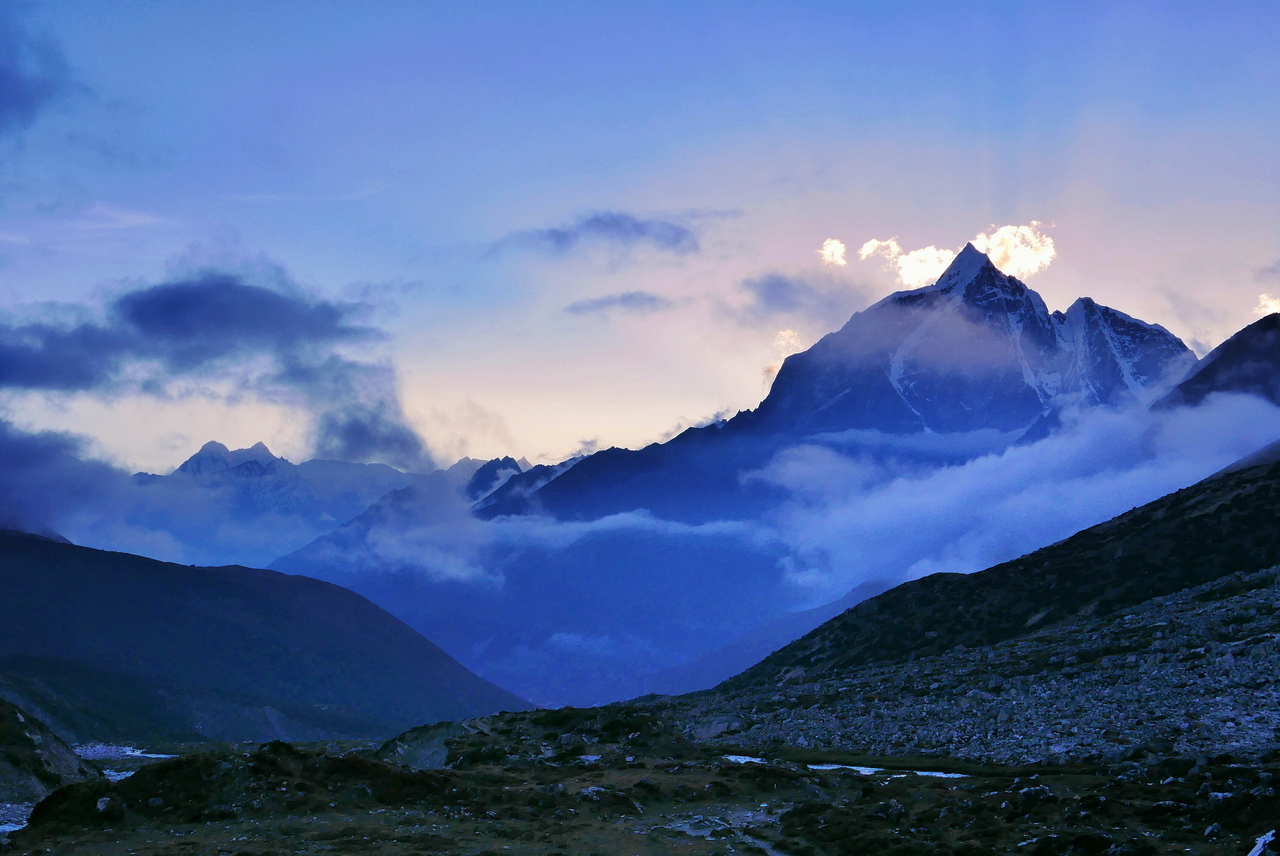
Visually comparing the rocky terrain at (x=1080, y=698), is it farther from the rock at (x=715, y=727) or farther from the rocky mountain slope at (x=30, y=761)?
the rocky mountain slope at (x=30, y=761)

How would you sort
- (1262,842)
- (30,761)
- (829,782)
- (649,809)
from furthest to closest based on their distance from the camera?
(30,761) < (829,782) < (649,809) < (1262,842)

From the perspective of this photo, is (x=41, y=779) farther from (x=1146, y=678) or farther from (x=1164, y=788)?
(x=1146, y=678)

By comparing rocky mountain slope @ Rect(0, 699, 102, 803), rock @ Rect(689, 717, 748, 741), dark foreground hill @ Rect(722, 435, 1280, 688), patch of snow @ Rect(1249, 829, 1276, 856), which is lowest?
rock @ Rect(689, 717, 748, 741)

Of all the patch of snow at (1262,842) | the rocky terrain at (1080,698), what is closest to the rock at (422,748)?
the rocky terrain at (1080,698)

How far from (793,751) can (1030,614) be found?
96.7m

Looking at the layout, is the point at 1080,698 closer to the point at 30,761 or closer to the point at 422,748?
the point at 422,748

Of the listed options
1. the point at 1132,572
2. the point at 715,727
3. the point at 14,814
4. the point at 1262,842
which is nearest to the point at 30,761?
the point at 14,814

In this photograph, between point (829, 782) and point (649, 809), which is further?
point (829, 782)

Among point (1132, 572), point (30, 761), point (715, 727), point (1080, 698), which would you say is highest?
point (1132, 572)

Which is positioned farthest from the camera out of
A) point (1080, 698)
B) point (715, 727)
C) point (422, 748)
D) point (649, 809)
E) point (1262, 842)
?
point (715, 727)

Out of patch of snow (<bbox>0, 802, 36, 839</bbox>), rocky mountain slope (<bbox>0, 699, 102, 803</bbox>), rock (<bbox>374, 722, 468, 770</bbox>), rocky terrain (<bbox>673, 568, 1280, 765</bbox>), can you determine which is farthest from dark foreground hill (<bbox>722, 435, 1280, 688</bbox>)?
patch of snow (<bbox>0, 802, 36, 839</bbox>)

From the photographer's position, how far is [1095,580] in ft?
603

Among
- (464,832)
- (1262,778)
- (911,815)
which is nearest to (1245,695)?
(1262,778)

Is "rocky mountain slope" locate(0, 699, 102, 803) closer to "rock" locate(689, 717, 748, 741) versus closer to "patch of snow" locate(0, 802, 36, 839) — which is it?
"patch of snow" locate(0, 802, 36, 839)
